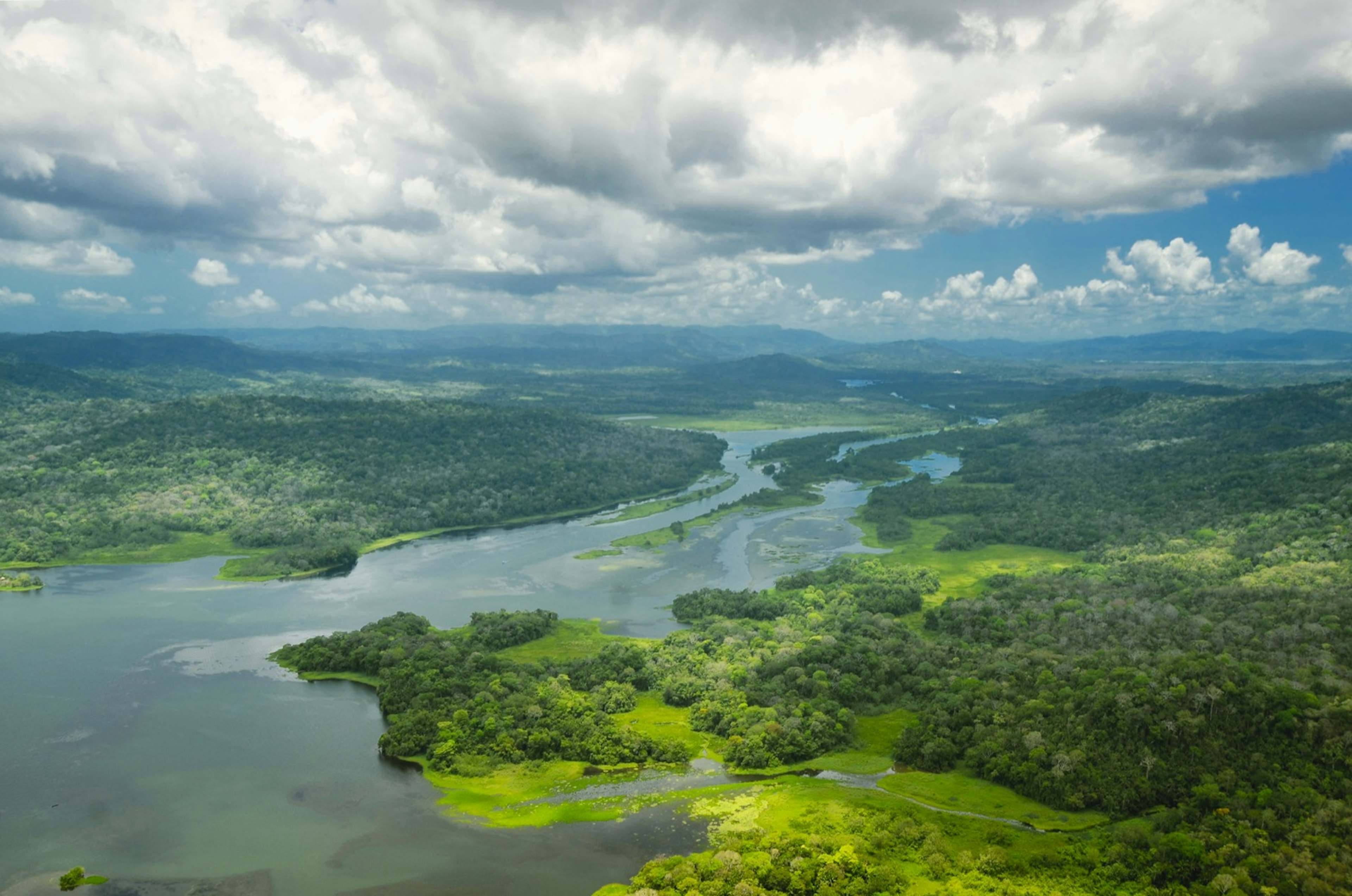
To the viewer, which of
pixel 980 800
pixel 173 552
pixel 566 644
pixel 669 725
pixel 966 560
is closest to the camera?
pixel 980 800

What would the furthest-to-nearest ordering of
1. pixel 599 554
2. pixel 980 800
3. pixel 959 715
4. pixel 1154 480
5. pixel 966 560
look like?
1. pixel 1154 480
2. pixel 599 554
3. pixel 966 560
4. pixel 959 715
5. pixel 980 800

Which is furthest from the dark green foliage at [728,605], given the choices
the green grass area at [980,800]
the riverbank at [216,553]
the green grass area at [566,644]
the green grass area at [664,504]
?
the riverbank at [216,553]

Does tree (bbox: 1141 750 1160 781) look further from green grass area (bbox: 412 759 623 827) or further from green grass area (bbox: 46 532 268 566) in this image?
green grass area (bbox: 46 532 268 566)

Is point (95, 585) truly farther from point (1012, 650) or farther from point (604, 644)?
point (1012, 650)

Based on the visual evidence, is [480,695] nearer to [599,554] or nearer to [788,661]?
[788,661]

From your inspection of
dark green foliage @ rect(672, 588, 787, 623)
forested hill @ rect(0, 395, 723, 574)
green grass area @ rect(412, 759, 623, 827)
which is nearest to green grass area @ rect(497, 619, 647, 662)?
→ dark green foliage @ rect(672, 588, 787, 623)

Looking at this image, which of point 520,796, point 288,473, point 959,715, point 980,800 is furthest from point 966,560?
point 288,473
